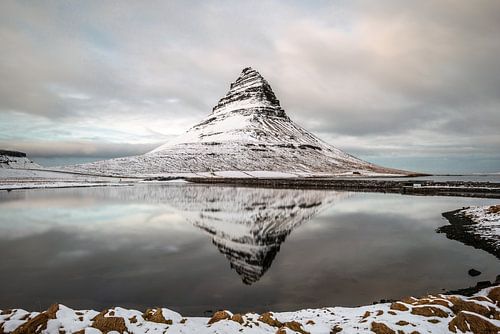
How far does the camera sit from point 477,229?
23.5 metres

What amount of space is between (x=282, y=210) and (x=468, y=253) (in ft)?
65.9

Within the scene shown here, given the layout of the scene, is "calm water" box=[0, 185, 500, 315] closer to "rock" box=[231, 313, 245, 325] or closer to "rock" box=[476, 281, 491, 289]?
"rock" box=[476, 281, 491, 289]

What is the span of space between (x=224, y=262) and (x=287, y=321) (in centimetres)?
782

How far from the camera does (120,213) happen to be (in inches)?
1293

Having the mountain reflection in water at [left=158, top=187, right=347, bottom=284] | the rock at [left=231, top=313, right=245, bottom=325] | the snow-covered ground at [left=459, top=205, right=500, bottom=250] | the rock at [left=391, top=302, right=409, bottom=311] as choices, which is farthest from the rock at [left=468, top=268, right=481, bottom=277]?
the rock at [left=231, top=313, right=245, bottom=325]

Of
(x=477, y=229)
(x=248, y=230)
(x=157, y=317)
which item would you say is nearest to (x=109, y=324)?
(x=157, y=317)

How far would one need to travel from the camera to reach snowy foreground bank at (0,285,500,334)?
7680 millimetres

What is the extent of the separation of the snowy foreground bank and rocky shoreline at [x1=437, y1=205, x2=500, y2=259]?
11.5 m

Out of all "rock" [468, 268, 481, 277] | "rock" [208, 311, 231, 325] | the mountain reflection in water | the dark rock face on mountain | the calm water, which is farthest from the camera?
the dark rock face on mountain

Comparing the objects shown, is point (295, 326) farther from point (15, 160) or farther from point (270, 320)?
point (15, 160)

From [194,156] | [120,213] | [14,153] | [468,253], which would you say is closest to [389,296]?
[468,253]

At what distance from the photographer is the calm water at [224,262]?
12102mm

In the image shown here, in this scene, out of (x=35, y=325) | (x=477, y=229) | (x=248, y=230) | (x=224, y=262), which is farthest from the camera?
(x=248, y=230)

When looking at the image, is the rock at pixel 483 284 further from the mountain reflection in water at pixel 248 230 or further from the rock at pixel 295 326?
the mountain reflection in water at pixel 248 230
